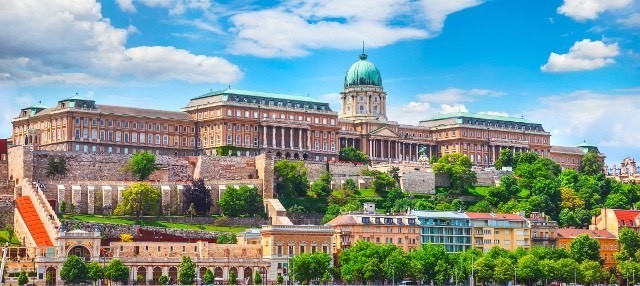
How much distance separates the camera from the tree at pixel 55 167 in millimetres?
153500

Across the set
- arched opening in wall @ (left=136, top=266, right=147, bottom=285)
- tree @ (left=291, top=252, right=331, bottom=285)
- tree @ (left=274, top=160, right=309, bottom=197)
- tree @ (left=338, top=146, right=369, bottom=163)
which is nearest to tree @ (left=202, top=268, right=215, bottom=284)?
arched opening in wall @ (left=136, top=266, right=147, bottom=285)

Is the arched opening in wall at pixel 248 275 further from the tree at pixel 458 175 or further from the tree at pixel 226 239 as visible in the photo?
the tree at pixel 458 175

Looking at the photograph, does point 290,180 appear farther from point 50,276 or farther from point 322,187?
point 50,276

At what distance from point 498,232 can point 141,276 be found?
4051 centimetres

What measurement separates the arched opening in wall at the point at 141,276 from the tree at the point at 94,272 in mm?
4087

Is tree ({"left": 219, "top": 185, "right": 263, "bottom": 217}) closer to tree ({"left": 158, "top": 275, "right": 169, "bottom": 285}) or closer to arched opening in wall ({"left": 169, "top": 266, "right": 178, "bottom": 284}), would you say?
arched opening in wall ({"left": 169, "top": 266, "right": 178, "bottom": 284})

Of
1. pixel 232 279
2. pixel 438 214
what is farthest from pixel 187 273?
pixel 438 214

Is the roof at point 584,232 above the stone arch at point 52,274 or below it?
above

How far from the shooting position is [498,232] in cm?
14738

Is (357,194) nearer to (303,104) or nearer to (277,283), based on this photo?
(303,104)

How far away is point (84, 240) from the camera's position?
127 metres

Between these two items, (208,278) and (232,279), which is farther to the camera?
(232,279)

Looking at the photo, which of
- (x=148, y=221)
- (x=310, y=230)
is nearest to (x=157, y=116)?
(x=148, y=221)

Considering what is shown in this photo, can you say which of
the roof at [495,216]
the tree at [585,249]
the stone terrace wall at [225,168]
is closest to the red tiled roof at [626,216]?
the tree at [585,249]
